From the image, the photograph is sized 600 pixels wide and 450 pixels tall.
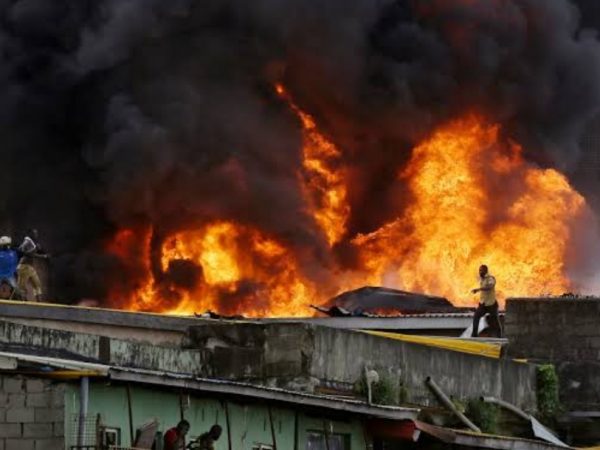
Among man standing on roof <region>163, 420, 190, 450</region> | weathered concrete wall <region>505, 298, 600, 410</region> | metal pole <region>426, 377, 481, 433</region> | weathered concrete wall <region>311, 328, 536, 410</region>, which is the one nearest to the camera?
man standing on roof <region>163, 420, 190, 450</region>

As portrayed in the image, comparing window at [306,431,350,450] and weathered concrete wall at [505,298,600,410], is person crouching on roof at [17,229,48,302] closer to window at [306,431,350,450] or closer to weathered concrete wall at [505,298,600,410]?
weathered concrete wall at [505,298,600,410]

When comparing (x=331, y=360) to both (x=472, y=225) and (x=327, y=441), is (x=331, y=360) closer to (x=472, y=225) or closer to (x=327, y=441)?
(x=327, y=441)

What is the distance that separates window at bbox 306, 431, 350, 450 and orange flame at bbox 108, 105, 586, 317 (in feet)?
58.1

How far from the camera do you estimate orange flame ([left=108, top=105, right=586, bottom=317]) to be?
37.1 meters

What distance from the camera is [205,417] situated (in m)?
15.8

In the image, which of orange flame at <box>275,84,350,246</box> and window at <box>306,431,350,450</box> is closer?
window at <box>306,431,350,450</box>

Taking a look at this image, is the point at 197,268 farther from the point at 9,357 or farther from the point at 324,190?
the point at 9,357

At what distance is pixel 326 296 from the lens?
37.8 meters

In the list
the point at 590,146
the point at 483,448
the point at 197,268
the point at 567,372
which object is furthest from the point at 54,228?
the point at 483,448

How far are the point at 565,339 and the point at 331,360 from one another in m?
5.77

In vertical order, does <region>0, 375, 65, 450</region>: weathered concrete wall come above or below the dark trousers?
below

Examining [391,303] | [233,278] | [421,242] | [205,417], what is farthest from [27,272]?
[421,242]

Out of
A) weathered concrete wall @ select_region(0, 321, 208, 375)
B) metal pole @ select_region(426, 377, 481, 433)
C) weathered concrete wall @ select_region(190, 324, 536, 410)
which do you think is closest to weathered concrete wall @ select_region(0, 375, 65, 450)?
weathered concrete wall @ select_region(0, 321, 208, 375)

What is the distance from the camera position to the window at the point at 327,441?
57.4 ft
